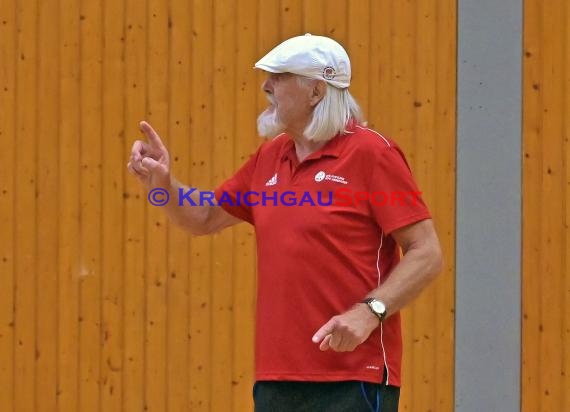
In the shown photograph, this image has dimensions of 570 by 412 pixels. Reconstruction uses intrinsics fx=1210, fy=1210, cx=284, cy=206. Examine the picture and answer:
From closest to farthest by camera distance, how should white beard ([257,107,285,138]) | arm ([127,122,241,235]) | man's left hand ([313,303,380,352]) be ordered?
man's left hand ([313,303,380,352]) < white beard ([257,107,285,138]) < arm ([127,122,241,235])

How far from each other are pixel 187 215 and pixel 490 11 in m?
2.72

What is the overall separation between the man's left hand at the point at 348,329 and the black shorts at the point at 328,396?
179 mm

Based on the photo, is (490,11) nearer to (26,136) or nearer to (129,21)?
(129,21)

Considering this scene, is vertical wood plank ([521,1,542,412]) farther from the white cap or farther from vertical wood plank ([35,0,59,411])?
the white cap

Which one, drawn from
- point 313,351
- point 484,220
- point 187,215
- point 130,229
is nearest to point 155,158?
point 187,215

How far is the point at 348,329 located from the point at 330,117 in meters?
0.70

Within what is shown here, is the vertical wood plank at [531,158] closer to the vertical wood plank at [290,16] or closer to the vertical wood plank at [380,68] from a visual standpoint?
the vertical wood plank at [380,68]

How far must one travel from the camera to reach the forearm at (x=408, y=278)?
3.48 meters

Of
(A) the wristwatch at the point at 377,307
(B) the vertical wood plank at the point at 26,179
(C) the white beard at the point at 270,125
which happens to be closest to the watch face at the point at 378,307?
(A) the wristwatch at the point at 377,307

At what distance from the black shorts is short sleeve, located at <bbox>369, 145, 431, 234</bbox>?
1.54 feet

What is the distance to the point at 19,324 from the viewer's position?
612cm

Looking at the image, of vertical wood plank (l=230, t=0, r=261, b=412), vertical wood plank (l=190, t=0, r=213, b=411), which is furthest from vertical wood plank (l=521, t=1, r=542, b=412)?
vertical wood plank (l=190, t=0, r=213, b=411)

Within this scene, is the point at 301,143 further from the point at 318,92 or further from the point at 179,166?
the point at 179,166

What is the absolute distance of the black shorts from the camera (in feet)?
11.6
